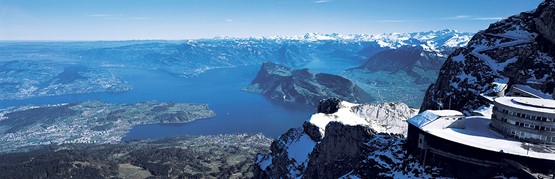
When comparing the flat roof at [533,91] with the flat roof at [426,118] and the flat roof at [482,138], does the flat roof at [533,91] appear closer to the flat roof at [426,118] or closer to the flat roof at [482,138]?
the flat roof at [482,138]

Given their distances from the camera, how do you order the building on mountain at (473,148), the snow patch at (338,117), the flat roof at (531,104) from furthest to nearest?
the snow patch at (338,117) < the flat roof at (531,104) < the building on mountain at (473,148)

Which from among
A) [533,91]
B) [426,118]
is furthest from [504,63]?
[426,118]

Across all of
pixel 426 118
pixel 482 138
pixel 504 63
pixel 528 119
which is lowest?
pixel 482 138

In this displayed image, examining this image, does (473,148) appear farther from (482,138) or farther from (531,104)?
(531,104)

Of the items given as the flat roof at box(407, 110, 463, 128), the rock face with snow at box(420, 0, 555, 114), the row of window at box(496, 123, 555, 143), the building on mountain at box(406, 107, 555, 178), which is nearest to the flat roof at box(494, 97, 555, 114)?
the building on mountain at box(406, 107, 555, 178)

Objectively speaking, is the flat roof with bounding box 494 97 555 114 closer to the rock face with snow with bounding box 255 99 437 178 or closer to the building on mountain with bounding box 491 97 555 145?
the building on mountain with bounding box 491 97 555 145

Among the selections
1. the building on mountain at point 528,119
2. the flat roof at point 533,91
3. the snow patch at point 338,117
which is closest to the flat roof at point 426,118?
the building on mountain at point 528,119

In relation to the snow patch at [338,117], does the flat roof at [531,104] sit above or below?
above
